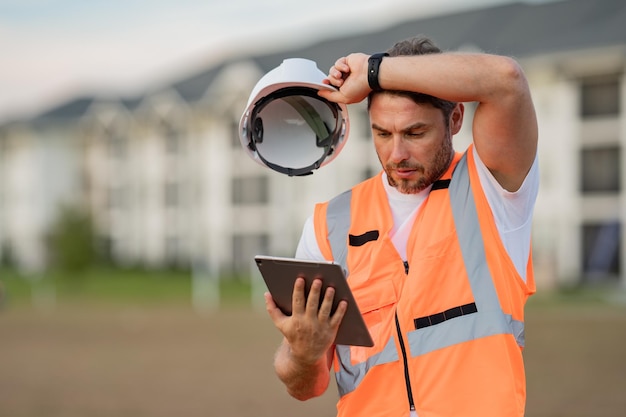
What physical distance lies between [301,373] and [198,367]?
556 inches

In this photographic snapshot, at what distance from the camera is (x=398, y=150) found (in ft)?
9.40

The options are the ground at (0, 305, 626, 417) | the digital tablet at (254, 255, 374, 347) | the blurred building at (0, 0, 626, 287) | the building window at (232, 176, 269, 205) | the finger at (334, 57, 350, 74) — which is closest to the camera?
the digital tablet at (254, 255, 374, 347)

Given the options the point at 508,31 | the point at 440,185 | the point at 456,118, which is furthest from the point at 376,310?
the point at 508,31

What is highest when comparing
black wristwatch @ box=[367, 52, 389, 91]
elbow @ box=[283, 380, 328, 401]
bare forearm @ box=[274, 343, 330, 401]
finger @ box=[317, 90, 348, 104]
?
black wristwatch @ box=[367, 52, 389, 91]

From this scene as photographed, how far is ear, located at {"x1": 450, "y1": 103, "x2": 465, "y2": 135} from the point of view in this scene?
2.98 m

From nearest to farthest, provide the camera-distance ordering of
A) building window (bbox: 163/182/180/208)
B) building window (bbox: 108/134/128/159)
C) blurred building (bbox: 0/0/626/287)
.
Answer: blurred building (bbox: 0/0/626/287)
building window (bbox: 163/182/180/208)
building window (bbox: 108/134/128/159)

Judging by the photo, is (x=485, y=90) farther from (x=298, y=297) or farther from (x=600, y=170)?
(x=600, y=170)

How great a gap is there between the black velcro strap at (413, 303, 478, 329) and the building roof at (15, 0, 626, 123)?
1343 inches

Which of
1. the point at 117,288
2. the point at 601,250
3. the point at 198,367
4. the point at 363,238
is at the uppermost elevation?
the point at 363,238

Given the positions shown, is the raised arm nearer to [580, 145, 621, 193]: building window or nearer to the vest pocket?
the vest pocket

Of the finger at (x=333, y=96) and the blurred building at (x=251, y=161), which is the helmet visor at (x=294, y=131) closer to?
the finger at (x=333, y=96)

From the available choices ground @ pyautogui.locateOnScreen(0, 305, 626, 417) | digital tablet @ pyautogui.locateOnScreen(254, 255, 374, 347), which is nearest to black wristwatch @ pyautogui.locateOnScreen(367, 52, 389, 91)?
digital tablet @ pyautogui.locateOnScreen(254, 255, 374, 347)

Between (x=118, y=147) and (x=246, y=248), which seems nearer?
(x=246, y=248)

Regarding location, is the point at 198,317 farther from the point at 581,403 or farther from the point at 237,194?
the point at 237,194
